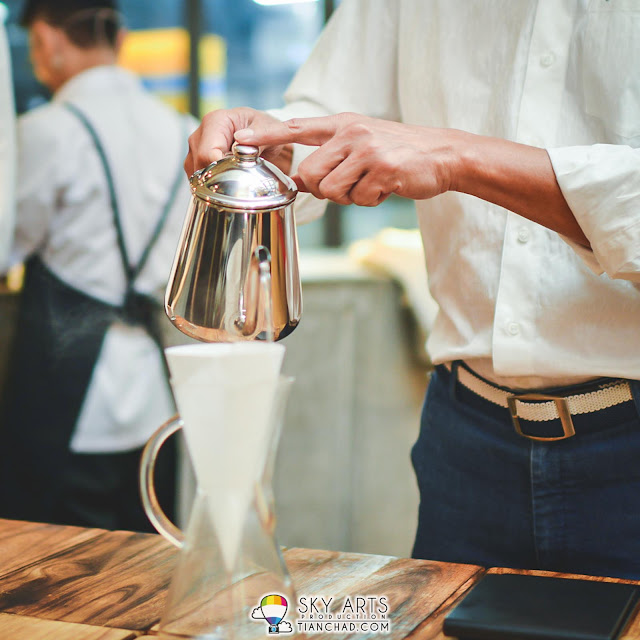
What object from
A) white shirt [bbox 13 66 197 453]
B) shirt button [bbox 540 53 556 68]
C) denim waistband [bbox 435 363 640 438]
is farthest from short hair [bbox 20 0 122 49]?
denim waistband [bbox 435 363 640 438]

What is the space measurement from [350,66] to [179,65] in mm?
3028

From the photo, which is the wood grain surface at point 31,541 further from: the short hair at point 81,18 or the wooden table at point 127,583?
the short hair at point 81,18

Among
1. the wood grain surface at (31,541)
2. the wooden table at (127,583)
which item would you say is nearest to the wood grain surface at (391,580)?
the wooden table at (127,583)

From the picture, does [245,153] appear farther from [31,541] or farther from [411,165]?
[31,541]

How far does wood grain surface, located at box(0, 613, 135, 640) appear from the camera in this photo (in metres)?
0.62

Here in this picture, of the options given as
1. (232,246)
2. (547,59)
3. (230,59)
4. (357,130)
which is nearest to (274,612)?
(232,246)

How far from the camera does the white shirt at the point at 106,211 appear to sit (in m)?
1.95

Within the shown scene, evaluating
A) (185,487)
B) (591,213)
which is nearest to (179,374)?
(591,213)

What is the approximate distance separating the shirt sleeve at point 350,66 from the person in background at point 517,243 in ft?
0.12

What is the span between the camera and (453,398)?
0.98 meters

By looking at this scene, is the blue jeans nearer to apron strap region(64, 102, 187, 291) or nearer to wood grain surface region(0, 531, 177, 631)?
wood grain surface region(0, 531, 177, 631)

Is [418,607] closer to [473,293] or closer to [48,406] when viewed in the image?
[473,293]

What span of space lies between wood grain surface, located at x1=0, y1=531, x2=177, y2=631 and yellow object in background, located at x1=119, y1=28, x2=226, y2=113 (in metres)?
3.24

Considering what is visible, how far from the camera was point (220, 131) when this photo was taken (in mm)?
828
